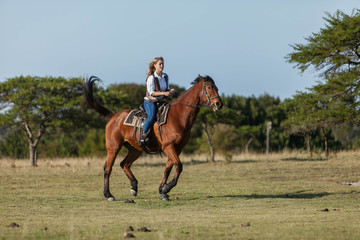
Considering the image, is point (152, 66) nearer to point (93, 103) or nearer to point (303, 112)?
point (93, 103)

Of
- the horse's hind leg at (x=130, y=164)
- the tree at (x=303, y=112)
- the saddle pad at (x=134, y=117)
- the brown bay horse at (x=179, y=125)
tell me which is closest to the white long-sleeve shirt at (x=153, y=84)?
the brown bay horse at (x=179, y=125)

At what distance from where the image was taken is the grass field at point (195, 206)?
8.43 m

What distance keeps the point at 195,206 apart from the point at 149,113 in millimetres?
2742

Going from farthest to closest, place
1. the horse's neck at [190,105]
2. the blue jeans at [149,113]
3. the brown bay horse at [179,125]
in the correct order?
the blue jeans at [149,113] < the horse's neck at [190,105] < the brown bay horse at [179,125]

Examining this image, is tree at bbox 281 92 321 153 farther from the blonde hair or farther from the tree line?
the blonde hair

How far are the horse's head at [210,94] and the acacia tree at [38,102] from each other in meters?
18.0

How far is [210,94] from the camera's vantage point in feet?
42.7

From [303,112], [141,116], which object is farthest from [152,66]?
[303,112]

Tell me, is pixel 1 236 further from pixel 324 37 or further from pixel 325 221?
pixel 324 37

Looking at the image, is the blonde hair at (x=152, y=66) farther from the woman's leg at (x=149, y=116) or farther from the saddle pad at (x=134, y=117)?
the saddle pad at (x=134, y=117)


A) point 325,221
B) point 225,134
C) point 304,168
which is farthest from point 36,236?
point 225,134

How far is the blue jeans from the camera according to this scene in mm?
13531

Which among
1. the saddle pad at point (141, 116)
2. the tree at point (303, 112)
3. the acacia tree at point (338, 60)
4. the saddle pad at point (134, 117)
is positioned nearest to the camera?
the saddle pad at point (141, 116)

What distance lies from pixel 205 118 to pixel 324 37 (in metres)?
12.9
